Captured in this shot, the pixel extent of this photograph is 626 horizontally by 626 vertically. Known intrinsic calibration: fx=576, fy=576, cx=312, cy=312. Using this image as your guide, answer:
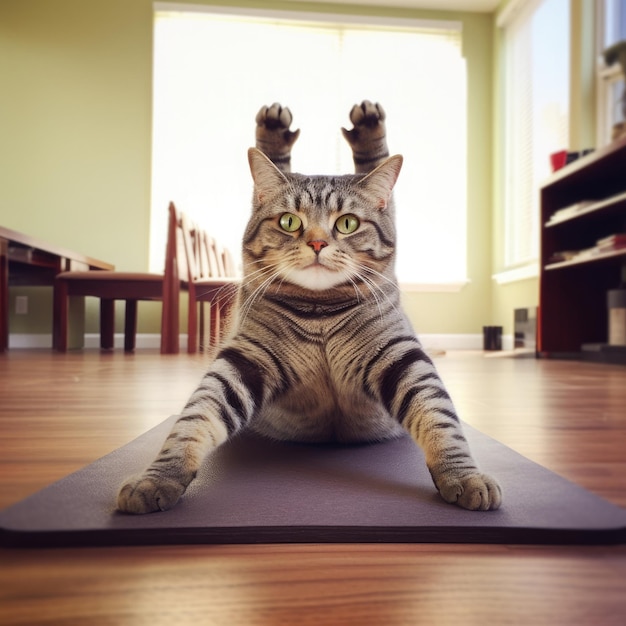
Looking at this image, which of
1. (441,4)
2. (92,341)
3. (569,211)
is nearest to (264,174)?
(569,211)

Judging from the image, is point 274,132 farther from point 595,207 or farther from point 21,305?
point 21,305

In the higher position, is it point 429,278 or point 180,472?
point 429,278

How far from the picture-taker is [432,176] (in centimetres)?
532

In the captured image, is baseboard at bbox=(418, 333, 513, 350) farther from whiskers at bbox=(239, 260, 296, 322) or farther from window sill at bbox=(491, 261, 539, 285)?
whiskers at bbox=(239, 260, 296, 322)

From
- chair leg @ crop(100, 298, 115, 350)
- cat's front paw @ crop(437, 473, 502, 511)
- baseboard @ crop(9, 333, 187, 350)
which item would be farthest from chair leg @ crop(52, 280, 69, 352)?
cat's front paw @ crop(437, 473, 502, 511)

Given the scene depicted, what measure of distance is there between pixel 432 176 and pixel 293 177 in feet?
15.1

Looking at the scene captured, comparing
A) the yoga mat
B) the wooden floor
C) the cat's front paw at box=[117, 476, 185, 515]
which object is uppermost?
the cat's front paw at box=[117, 476, 185, 515]

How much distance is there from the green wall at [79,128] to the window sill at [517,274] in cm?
30

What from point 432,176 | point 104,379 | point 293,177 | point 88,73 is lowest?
point 104,379

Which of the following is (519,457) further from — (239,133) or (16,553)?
(239,133)

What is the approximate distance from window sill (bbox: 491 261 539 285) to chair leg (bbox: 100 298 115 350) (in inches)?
130

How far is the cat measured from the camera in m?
0.85

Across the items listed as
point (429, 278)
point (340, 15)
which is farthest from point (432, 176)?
point (340, 15)

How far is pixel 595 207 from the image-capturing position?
318 cm
